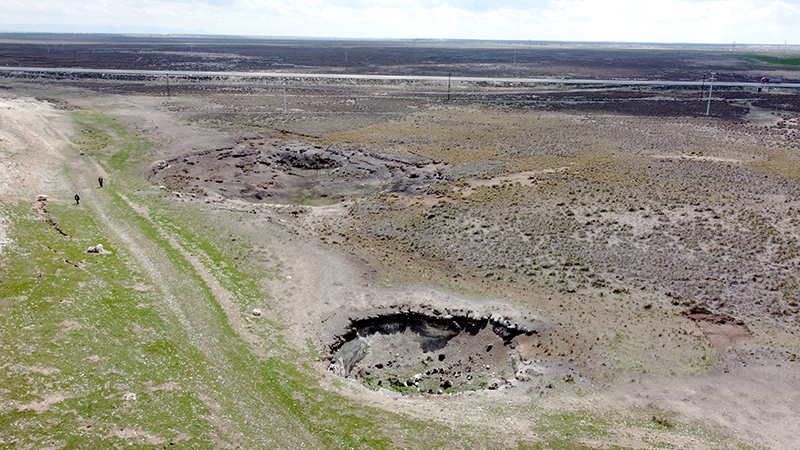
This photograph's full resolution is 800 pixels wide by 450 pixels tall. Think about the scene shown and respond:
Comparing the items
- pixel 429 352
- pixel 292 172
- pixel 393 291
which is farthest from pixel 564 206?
pixel 292 172

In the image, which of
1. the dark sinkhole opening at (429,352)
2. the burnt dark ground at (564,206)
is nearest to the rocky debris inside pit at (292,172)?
the burnt dark ground at (564,206)

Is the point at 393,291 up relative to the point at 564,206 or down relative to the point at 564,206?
down

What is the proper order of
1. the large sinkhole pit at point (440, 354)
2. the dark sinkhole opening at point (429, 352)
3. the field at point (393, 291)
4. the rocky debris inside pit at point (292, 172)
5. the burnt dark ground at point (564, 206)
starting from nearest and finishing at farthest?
1. the field at point (393, 291)
2. the large sinkhole pit at point (440, 354)
3. the dark sinkhole opening at point (429, 352)
4. the burnt dark ground at point (564, 206)
5. the rocky debris inside pit at point (292, 172)

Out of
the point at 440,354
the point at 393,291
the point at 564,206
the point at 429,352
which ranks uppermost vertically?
the point at 564,206

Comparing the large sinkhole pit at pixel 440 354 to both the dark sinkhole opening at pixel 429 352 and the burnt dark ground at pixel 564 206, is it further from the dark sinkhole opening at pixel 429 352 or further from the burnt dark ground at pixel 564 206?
the burnt dark ground at pixel 564 206

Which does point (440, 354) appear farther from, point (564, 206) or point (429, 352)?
point (564, 206)

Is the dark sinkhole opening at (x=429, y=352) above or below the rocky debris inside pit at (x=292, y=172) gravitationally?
below
